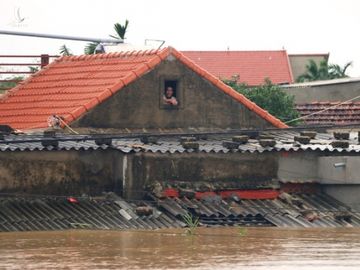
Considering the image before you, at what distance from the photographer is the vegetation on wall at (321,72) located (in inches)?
2701

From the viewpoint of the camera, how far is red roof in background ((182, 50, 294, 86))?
73.0 metres


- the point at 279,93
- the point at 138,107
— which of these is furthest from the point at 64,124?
the point at 279,93

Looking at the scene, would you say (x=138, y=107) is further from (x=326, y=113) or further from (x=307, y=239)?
(x=326, y=113)

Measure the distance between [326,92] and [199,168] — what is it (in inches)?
772

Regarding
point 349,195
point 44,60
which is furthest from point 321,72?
point 349,195

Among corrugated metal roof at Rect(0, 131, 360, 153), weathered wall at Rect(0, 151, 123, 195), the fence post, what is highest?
the fence post

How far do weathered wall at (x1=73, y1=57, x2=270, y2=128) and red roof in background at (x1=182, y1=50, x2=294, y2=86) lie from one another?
118 feet

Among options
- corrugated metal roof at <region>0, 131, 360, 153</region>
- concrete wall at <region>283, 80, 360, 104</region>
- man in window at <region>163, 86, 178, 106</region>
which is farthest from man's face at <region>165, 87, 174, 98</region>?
concrete wall at <region>283, 80, 360, 104</region>

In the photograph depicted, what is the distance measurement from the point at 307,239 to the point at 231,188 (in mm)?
3963

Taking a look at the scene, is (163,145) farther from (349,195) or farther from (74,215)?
(349,195)

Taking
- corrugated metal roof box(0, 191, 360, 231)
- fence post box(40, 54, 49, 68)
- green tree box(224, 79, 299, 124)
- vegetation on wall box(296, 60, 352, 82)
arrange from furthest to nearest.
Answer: vegetation on wall box(296, 60, 352, 82) → green tree box(224, 79, 299, 124) → fence post box(40, 54, 49, 68) → corrugated metal roof box(0, 191, 360, 231)

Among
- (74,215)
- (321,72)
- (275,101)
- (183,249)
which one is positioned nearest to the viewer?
(183,249)

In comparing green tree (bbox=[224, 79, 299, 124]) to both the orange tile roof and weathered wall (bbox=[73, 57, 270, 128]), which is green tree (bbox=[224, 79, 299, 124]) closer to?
the orange tile roof

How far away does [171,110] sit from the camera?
34.5m
